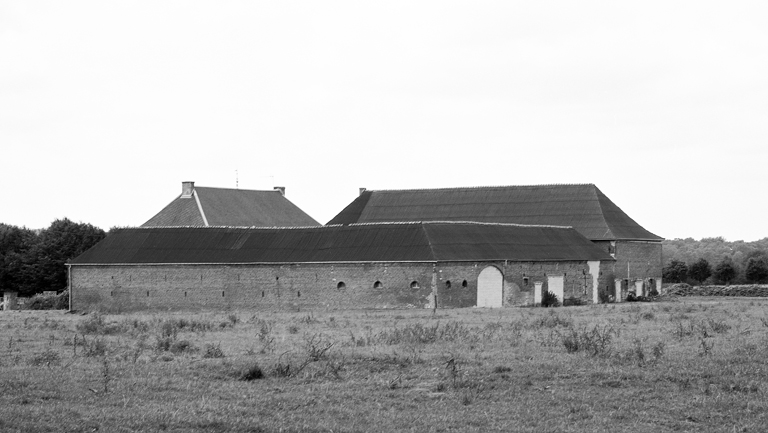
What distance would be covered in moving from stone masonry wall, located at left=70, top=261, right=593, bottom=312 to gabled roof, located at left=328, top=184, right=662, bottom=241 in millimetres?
11374

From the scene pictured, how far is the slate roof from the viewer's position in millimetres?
66000

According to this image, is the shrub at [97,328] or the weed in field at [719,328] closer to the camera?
the weed in field at [719,328]

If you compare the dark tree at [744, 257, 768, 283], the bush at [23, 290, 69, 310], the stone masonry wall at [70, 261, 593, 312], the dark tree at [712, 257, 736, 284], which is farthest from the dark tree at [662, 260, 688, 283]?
the bush at [23, 290, 69, 310]

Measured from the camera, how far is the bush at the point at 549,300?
4578cm

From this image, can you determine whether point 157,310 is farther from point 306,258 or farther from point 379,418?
point 379,418

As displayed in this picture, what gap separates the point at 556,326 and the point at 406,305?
1663 cm

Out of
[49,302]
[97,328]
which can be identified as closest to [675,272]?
[49,302]

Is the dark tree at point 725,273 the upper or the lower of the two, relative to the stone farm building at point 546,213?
lower

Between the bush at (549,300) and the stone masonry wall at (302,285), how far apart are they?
29.7 inches

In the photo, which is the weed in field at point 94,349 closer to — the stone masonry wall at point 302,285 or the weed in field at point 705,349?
the weed in field at point 705,349

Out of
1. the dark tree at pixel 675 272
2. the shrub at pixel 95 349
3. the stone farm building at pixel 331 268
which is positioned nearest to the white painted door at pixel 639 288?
the stone farm building at pixel 331 268

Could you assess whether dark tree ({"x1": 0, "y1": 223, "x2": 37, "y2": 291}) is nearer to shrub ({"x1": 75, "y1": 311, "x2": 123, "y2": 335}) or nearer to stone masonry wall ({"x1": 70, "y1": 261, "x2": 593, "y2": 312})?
stone masonry wall ({"x1": 70, "y1": 261, "x2": 593, "y2": 312})

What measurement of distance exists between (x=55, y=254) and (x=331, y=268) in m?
29.4

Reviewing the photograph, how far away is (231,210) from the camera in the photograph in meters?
68.6
